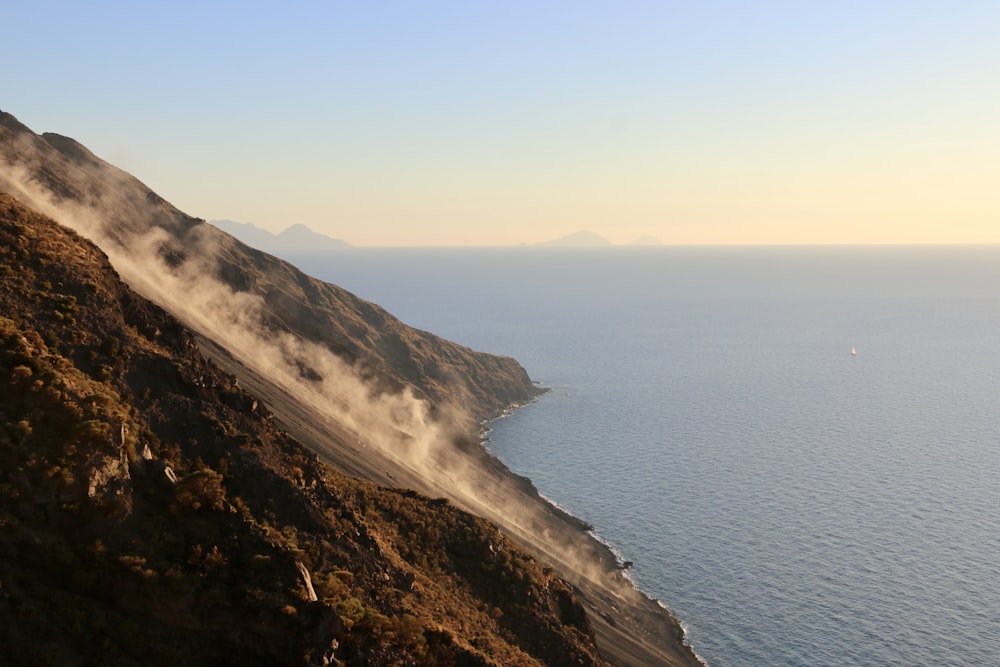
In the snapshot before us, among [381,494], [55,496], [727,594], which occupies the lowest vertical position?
[727,594]

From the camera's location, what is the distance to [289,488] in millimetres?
36344

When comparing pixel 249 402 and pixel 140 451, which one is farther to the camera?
pixel 249 402

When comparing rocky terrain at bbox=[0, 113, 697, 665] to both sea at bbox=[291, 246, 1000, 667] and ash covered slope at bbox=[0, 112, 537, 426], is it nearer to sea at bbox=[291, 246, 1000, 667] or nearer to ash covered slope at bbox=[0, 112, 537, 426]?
sea at bbox=[291, 246, 1000, 667]

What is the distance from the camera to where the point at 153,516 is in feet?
99.8

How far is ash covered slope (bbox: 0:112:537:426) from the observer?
98.1m

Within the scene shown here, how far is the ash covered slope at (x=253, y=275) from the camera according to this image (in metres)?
98.1

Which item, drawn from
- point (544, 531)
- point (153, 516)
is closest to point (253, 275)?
point (544, 531)

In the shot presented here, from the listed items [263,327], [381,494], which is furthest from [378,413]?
[381,494]

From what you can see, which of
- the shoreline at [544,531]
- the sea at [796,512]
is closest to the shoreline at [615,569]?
the shoreline at [544,531]

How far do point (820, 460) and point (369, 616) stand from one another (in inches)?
4855

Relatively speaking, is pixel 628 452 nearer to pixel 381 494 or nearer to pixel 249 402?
pixel 381 494

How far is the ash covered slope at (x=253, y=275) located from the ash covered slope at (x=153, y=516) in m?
54.8

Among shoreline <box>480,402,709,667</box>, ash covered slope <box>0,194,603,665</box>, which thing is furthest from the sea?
ash covered slope <box>0,194,603,665</box>

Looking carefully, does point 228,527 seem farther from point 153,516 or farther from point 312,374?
point 312,374
